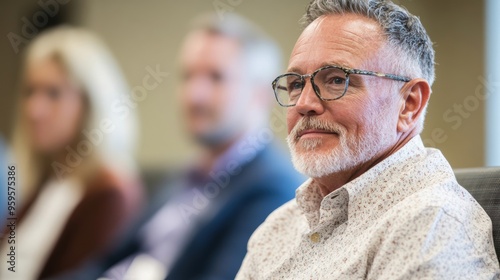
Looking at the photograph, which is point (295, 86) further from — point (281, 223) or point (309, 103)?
point (281, 223)

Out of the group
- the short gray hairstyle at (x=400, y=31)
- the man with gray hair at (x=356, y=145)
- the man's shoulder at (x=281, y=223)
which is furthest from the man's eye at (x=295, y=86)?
the man's shoulder at (x=281, y=223)

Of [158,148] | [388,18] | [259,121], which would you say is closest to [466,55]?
[259,121]

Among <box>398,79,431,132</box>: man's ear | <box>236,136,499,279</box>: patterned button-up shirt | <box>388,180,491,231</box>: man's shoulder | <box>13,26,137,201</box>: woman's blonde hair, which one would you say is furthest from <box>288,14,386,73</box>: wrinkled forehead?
<box>13,26,137,201</box>: woman's blonde hair

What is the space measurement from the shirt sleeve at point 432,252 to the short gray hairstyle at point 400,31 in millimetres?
380

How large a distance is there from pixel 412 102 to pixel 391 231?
358mm

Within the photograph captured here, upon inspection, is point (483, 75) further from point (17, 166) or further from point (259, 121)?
point (17, 166)

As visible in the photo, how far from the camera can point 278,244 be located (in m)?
1.47

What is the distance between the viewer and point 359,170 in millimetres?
1367

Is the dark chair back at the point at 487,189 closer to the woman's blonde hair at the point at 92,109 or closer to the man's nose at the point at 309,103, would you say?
the man's nose at the point at 309,103

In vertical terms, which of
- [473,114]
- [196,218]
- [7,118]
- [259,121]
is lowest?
[196,218]

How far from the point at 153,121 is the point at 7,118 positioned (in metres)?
0.72

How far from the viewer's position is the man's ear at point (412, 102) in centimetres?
136

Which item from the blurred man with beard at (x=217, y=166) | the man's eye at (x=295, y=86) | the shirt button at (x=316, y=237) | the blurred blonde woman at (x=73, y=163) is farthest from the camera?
the blurred blonde woman at (x=73, y=163)

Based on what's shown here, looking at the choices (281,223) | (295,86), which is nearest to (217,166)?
(281,223)
